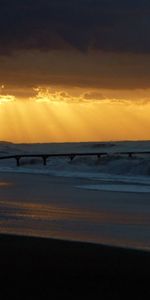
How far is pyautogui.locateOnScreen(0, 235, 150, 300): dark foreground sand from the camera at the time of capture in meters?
7.81

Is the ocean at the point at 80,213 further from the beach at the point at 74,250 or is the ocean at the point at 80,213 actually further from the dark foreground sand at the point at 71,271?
the dark foreground sand at the point at 71,271

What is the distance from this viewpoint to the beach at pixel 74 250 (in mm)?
8031

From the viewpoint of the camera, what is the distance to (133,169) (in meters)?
42.5

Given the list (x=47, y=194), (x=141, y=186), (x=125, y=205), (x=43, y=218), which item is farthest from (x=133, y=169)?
(x=43, y=218)

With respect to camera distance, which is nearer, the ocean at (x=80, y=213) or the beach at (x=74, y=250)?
the beach at (x=74, y=250)

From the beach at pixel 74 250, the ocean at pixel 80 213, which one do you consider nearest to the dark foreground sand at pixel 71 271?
the beach at pixel 74 250

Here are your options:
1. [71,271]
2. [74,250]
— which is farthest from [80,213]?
[71,271]

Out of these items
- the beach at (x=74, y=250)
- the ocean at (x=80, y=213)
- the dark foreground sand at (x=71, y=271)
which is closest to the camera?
the dark foreground sand at (x=71, y=271)

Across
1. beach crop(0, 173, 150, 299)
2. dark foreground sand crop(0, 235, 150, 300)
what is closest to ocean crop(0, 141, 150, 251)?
beach crop(0, 173, 150, 299)

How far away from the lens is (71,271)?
29.1ft

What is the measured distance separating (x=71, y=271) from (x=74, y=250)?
1821 mm

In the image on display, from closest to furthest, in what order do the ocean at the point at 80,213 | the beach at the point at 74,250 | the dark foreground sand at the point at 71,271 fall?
the dark foreground sand at the point at 71,271 → the beach at the point at 74,250 → the ocean at the point at 80,213

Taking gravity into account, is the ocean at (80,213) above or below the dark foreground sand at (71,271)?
below

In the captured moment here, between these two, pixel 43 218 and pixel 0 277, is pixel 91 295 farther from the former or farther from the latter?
pixel 43 218
